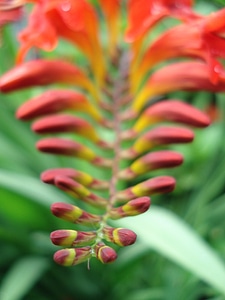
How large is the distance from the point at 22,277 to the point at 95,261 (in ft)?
0.47

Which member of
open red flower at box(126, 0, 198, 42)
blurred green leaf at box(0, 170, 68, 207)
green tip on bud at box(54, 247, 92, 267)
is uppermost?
open red flower at box(126, 0, 198, 42)

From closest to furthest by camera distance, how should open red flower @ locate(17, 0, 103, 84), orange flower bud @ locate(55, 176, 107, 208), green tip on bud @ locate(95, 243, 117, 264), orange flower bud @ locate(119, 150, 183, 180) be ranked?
green tip on bud @ locate(95, 243, 117, 264) → orange flower bud @ locate(55, 176, 107, 208) → orange flower bud @ locate(119, 150, 183, 180) → open red flower @ locate(17, 0, 103, 84)

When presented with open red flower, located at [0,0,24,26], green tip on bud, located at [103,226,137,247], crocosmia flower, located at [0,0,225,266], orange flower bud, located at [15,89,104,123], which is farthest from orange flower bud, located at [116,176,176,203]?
open red flower, located at [0,0,24,26]

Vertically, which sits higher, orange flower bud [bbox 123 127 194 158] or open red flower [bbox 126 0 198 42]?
open red flower [bbox 126 0 198 42]

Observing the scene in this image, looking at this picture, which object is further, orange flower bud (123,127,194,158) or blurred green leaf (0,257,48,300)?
blurred green leaf (0,257,48,300)

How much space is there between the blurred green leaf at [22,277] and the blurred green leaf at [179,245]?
20cm

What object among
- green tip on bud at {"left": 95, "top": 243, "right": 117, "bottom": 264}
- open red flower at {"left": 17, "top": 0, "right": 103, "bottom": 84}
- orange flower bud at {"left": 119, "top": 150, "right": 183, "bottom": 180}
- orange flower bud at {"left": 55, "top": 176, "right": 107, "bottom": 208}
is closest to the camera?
green tip on bud at {"left": 95, "top": 243, "right": 117, "bottom": 264}

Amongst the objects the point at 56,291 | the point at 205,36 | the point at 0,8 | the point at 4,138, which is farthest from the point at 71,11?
the point at 56,291

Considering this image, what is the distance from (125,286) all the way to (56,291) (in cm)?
13

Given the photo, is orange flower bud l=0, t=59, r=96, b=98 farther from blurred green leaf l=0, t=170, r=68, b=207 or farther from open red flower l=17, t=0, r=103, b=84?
blurred green leaf l=0, t=170, r=68, b=207

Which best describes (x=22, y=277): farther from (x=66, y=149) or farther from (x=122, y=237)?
(x=122, y=237)

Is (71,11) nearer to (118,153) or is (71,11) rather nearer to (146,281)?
(118,153)

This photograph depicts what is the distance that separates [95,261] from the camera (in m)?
1.15

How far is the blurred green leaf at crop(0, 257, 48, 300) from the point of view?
1.01 meters
